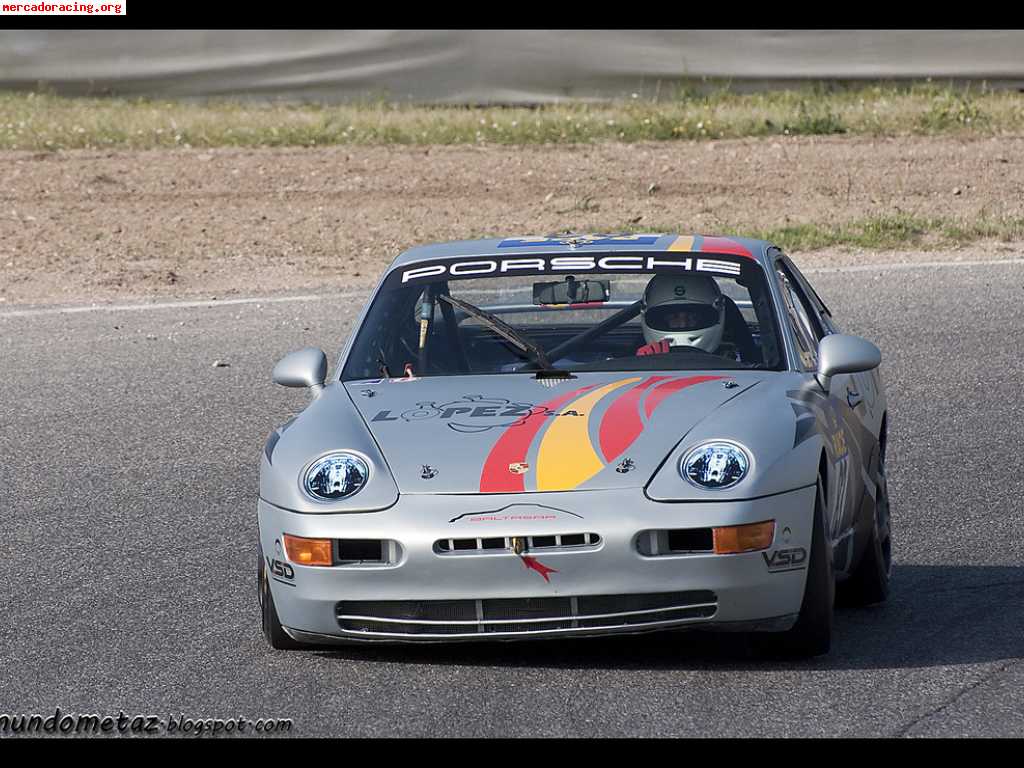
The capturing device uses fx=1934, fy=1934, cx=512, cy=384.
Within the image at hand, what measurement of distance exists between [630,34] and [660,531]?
1504cm

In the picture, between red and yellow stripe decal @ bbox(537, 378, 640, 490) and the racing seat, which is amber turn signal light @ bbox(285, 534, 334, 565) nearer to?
red and yellow stripe decal @ bbox(537, 378, 640, 490)

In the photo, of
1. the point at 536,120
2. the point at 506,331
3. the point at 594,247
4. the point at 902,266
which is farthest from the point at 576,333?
the point at 536,120

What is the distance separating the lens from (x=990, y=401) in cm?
1038

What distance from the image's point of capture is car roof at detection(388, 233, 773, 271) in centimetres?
705

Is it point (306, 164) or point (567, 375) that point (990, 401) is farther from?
point (306, 164)

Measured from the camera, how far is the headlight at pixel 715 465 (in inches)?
216

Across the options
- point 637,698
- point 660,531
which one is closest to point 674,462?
point 660,531

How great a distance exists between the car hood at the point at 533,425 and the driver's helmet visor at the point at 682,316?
1.33 ft

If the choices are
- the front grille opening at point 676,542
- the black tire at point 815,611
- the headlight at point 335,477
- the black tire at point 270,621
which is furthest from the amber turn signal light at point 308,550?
the black tire at point 815,611

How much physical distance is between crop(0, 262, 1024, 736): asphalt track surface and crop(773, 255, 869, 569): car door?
14.4 inches

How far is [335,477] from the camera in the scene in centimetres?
567

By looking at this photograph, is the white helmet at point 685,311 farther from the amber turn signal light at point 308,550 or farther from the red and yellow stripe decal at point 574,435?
the amber turn signal light at point 308,550

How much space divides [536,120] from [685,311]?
13.6m

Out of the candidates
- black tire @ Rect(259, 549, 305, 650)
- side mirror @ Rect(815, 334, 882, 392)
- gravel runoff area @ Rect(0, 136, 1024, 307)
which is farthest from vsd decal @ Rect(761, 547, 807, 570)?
gravel runoff area @ Rect(0, 136, 1024, 307)
